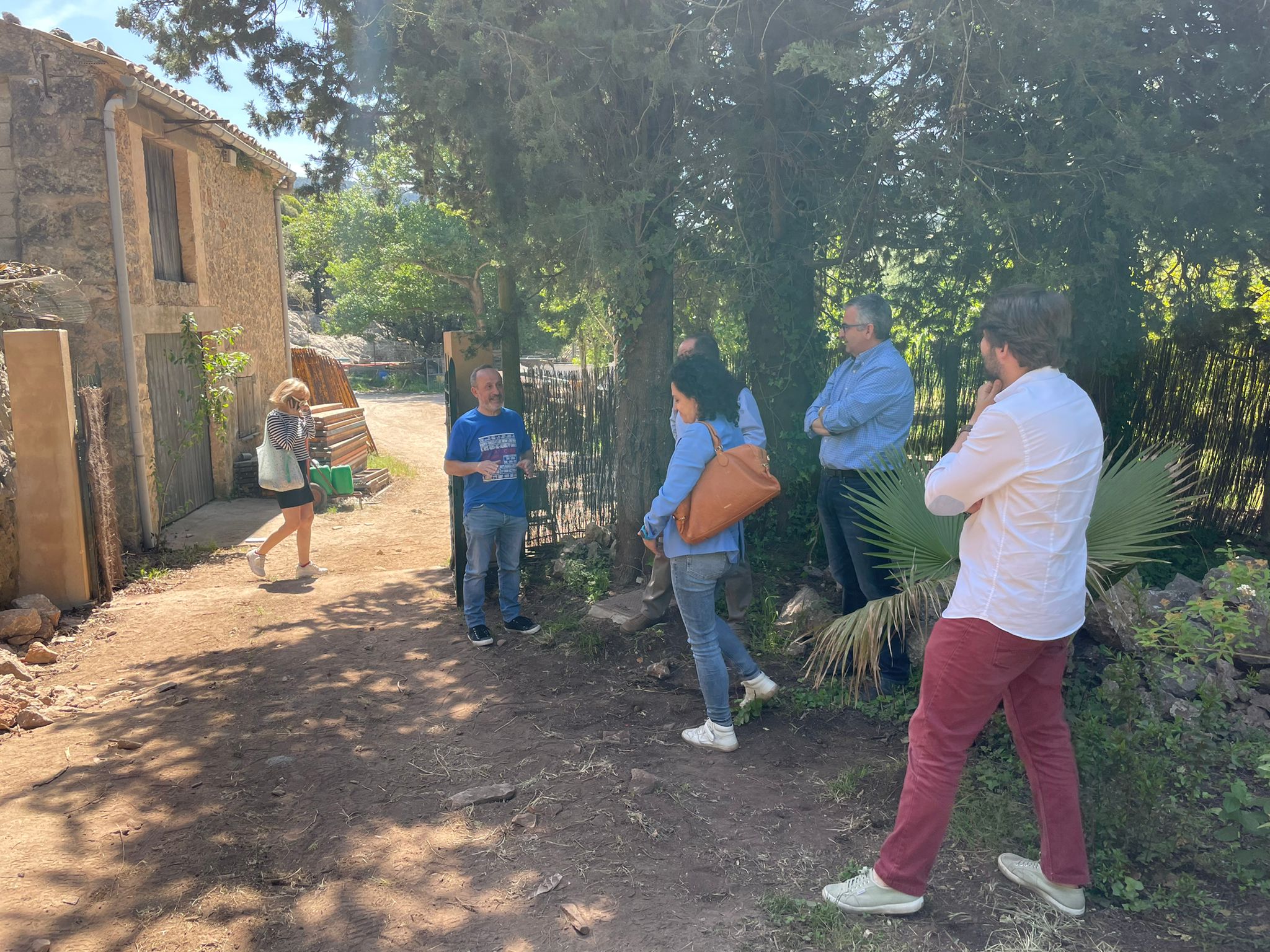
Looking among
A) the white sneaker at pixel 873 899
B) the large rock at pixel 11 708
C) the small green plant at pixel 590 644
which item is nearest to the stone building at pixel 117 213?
the large rock at pixel 11 708

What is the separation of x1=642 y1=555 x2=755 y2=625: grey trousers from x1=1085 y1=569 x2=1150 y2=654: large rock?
5.32 feet

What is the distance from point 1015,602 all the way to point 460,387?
16.3ft

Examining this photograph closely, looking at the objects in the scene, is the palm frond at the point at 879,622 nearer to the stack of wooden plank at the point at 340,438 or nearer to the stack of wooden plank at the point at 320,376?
the stack of wooden plank at the point at 340,438

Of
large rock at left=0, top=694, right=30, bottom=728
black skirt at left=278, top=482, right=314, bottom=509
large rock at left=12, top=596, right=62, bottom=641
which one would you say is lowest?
large rock at left=0, top=694, right=30, bottom=728

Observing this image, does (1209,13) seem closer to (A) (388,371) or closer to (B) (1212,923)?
(B) (1212,923)

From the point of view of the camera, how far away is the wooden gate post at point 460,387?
22.5 feet

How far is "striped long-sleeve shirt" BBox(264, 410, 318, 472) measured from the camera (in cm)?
810

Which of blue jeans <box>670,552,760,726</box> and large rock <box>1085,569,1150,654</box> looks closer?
blue jeans <box>670,552,760,726</box>

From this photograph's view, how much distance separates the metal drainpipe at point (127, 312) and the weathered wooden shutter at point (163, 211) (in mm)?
1185

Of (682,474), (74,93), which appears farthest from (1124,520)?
(74,93)

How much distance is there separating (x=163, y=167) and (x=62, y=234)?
243 centimetres

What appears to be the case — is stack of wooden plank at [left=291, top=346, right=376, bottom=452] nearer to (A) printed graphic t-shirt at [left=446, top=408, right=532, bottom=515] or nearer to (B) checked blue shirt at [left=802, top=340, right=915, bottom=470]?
(A) printed graphic t-shirt at [left=446, top=408, right=532, bottom=515]

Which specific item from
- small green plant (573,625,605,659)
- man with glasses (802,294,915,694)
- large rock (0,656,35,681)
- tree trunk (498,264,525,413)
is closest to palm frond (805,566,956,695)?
man with glasses (802,294,915,694)

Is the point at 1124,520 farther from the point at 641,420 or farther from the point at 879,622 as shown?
the point at 641,420
